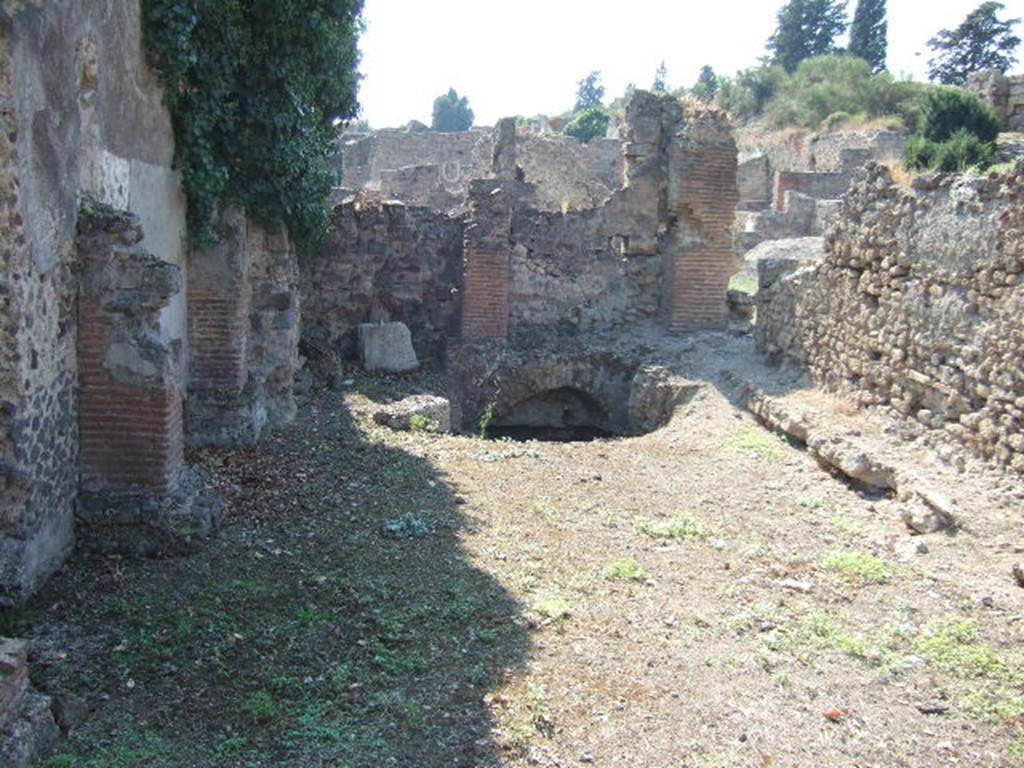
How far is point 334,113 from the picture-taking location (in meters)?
10.5

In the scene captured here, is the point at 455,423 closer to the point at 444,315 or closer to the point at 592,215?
the point at 444,315

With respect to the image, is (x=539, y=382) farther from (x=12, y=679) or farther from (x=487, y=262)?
(x=12, y=679)

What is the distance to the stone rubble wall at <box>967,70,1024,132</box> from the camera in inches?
725

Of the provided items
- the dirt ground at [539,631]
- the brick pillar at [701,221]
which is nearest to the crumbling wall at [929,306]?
the dirt ground at [539,631]

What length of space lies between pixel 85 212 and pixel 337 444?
3.72m

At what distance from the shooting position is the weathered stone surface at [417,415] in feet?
31.5

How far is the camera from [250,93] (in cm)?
812

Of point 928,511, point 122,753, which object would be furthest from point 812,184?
point 122,753

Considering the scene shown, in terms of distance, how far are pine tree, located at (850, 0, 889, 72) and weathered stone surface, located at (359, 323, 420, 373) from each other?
43.7 m

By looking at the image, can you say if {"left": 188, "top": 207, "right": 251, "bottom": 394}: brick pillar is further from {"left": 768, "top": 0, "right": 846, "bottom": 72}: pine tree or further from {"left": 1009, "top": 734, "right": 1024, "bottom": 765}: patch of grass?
{"left": 768, "top": 0, "right": 846, "bottom": 72}: pine tree

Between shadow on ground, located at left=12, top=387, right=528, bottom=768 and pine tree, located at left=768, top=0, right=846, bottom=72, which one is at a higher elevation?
pine tree, located at left=768, top=0, right=846, bottom=72

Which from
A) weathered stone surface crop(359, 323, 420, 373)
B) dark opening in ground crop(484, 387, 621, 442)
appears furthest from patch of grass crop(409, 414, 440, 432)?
dark opening in ground crop(484, 387, 621, 442)

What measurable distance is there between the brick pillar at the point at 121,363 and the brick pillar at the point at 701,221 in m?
8.80

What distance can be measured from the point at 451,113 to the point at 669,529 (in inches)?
2475
